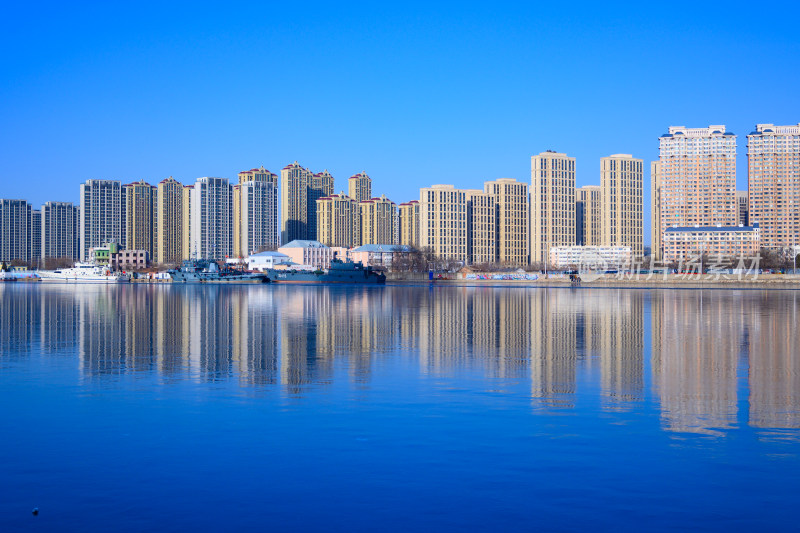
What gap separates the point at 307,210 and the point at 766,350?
16601 centimetres

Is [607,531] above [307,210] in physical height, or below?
below

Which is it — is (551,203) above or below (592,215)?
above

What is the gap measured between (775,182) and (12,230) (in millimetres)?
167784

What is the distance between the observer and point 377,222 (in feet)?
581

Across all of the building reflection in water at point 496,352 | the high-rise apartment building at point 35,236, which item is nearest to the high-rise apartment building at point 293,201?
the high-rise apartment building at point 35,236

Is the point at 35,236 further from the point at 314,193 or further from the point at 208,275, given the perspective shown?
the point at 208,275

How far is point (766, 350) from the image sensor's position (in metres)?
16.3

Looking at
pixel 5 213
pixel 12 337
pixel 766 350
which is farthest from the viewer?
pixel 5 213

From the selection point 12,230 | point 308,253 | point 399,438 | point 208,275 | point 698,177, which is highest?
point 698,177

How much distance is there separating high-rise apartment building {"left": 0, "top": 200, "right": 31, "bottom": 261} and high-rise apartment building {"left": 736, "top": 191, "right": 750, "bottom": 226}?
16233 cm

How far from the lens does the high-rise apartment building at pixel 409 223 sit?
6969 inches

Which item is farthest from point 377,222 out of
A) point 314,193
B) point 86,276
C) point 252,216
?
point 86,276

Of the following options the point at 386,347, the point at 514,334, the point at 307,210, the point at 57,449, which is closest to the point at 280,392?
the point at 57,449

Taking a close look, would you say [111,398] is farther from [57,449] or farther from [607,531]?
[607,531]
